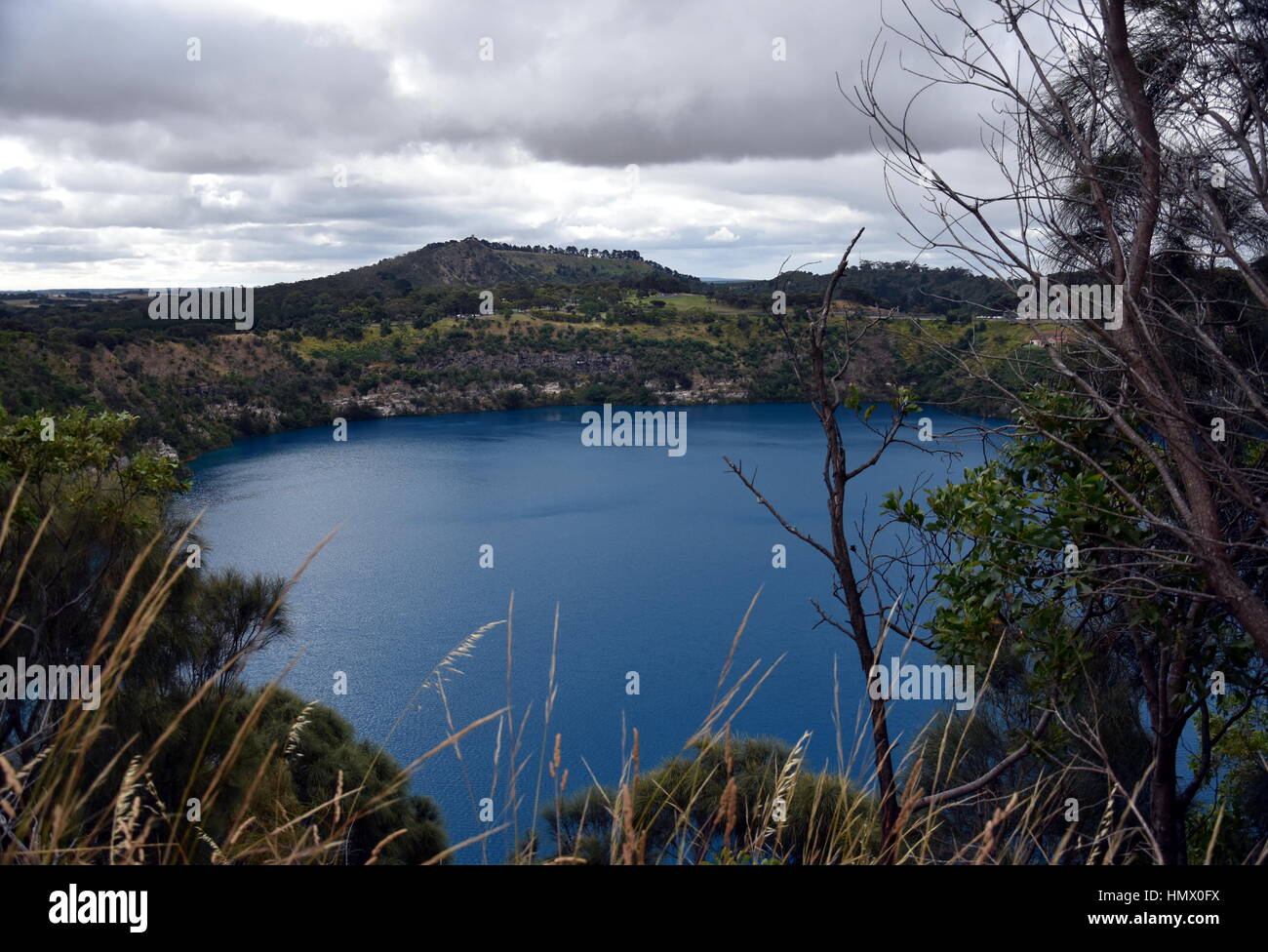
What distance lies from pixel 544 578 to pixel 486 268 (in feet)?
252

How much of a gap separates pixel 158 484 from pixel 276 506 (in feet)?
73.3

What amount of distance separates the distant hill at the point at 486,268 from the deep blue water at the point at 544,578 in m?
51.9

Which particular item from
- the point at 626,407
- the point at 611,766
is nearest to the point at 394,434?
the point at 626,407

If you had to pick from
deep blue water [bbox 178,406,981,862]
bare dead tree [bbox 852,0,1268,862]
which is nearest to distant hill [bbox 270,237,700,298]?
deep blue water [bbox 178,406,981,862]

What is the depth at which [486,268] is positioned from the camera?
93.9 metres

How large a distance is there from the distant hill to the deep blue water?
170ft

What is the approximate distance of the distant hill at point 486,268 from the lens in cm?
8875

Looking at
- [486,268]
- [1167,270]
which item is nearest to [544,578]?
[1167,270]

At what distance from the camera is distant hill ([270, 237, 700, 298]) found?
291 feet

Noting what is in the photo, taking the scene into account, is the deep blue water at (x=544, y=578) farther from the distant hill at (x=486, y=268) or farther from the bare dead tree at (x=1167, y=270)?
the distant hill at (x=486, y=268)
